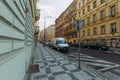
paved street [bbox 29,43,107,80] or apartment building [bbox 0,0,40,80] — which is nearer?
apartment building [bbox 0,0,40,80]

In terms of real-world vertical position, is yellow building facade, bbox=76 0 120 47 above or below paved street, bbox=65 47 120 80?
above

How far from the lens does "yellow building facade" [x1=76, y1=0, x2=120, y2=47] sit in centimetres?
2509

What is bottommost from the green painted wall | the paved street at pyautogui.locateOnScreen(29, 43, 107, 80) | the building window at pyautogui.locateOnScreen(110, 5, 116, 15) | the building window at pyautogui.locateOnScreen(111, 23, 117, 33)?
the paved street at pyautogui.locateOnScreen(29, 43, 107, 80)

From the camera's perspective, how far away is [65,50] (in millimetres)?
19641

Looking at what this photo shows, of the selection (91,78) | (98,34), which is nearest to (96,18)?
(98,34)

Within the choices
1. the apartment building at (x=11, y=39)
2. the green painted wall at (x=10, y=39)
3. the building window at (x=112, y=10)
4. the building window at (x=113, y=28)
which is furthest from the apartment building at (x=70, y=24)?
the green painted wall at (x=10, y=39)

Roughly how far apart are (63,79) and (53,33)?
3412 inches

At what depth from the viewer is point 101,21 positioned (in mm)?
30016

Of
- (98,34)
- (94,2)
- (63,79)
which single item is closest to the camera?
(63,79)

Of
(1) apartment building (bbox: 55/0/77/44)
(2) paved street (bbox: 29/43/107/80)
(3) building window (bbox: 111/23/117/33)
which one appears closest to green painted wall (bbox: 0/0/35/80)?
(2) paved street (bbox: 29/43/107/80)

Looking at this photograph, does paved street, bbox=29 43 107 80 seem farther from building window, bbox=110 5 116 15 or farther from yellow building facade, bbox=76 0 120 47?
building window, bbox=110 5 116 15

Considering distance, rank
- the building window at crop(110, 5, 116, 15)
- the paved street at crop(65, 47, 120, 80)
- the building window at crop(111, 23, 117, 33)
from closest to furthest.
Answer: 1. the paved street at crop(65, 47, 120, 80)
2. the building window at crop(111, 23, 117, 33)
3. the building window at crop(110, 5, 116, 15)

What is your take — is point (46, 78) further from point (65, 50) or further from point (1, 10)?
point (65, 50)

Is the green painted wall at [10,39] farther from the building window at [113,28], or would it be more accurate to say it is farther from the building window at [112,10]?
the building window at [112,10]
